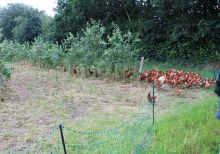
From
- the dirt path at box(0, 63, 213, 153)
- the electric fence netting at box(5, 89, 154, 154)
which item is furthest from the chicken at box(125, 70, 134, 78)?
the electric fence netting at box(5, 89, 154, 154)

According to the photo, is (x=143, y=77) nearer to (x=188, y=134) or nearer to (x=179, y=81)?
(x=179, y=81)

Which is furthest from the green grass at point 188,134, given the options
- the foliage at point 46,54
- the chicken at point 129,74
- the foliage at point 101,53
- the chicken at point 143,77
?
the foliage at point 46,54

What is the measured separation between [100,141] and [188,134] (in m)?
1.24

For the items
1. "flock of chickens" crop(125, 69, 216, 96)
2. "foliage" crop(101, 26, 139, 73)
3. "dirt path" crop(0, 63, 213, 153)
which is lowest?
"dirt path" crop(0, 63, 213, 153)

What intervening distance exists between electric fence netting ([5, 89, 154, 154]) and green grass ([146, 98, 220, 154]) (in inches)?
7.1

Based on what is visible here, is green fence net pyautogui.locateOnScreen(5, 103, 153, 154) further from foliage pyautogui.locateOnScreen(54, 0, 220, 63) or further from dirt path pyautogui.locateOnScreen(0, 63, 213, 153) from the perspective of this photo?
foliage pyautogui.locateOnScreen(54, 0, 220, 63)

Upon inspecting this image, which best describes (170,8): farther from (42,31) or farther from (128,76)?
(42,31)

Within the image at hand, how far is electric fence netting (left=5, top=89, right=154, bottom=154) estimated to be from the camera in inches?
186

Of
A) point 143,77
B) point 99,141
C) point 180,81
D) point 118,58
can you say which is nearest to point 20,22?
point 118,58

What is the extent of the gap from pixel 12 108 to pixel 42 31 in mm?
20556

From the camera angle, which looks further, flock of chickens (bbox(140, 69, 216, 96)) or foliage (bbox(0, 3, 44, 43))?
foliage (bbox(0, 3, 44, 43))

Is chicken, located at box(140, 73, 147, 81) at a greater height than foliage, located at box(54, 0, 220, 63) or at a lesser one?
lesser

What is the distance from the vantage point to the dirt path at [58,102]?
19.3 feet

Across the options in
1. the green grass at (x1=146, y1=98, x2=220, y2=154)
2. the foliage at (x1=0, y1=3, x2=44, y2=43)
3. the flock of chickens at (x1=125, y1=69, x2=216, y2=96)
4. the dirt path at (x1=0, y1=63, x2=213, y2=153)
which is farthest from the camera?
the foliage at (x1=0, y1=3, x2=44, y2=43)
